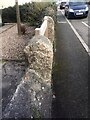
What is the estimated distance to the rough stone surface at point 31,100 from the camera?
4.70 metres

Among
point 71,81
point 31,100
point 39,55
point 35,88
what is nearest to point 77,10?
point 71,81

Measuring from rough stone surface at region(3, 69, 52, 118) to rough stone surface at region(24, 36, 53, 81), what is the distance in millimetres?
127

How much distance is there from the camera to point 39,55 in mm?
5430

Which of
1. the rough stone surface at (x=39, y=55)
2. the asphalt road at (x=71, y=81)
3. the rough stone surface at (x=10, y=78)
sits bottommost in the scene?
the asphalt road at (x=71, y=81)

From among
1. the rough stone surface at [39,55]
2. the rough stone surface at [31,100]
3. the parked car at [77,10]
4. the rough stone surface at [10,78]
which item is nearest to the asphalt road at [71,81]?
the rough stone surface at [31,100]

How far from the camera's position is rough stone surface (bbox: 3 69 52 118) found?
4.70m

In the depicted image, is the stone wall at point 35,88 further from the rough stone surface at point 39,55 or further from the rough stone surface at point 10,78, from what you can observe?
the rough stone surface at point 10,78

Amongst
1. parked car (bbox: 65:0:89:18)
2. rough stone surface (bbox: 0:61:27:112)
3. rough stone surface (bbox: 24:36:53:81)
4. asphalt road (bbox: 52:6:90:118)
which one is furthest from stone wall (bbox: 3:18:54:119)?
parked car (bbox: 65:0:89:18)

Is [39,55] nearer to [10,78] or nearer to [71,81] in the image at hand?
[71,81]

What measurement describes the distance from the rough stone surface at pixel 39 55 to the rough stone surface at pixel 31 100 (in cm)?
13

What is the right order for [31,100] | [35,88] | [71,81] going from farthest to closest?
[71,81]
[35,88]
[31,100]

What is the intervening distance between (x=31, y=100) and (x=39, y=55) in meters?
0.89

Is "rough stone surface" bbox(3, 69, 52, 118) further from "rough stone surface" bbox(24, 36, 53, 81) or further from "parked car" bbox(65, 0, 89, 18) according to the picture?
"parked car" bbox(65, 0, 89, 18)

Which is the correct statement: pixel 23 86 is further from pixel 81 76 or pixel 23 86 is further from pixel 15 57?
pixel 15 57
